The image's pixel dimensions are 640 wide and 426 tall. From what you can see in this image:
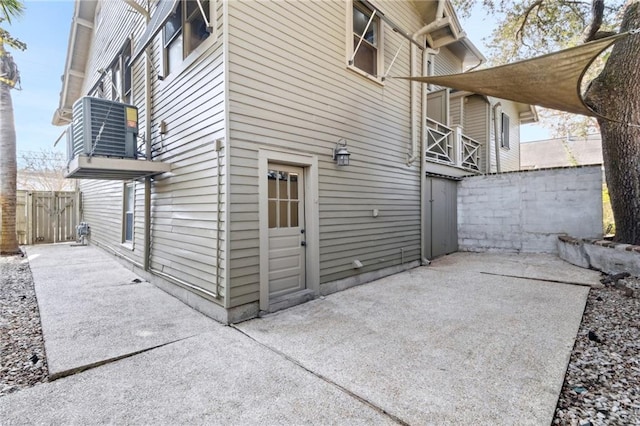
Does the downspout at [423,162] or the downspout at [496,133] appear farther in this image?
the downspout at [496,133]

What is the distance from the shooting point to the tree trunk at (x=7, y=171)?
761cm

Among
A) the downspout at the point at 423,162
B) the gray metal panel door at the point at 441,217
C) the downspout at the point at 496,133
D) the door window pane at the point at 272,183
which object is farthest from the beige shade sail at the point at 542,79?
the downspout at the point at 496,133

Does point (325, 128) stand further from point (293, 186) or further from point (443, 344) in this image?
point (443, 344)

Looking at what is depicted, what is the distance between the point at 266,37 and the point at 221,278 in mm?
3073

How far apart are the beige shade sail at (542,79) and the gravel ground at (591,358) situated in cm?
282

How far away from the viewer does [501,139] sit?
40.6ft

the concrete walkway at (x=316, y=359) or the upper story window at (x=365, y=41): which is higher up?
the upper story window at (x=365, y=41)

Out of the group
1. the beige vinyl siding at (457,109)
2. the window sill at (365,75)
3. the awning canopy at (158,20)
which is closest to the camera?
the awning canopy at (158,20)

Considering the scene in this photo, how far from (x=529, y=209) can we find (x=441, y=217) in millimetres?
2220

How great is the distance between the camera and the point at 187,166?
14.5ft

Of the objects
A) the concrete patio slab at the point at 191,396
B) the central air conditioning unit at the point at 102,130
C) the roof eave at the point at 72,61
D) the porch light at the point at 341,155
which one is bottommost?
the concrete patio slab at the point at 191,396

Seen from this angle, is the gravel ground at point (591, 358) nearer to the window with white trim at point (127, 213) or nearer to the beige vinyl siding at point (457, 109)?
the window with white trim at point (127, 213)

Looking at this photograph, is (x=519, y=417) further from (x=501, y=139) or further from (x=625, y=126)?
(x=501, y=139)

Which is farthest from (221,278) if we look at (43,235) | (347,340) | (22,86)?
(43,235)
